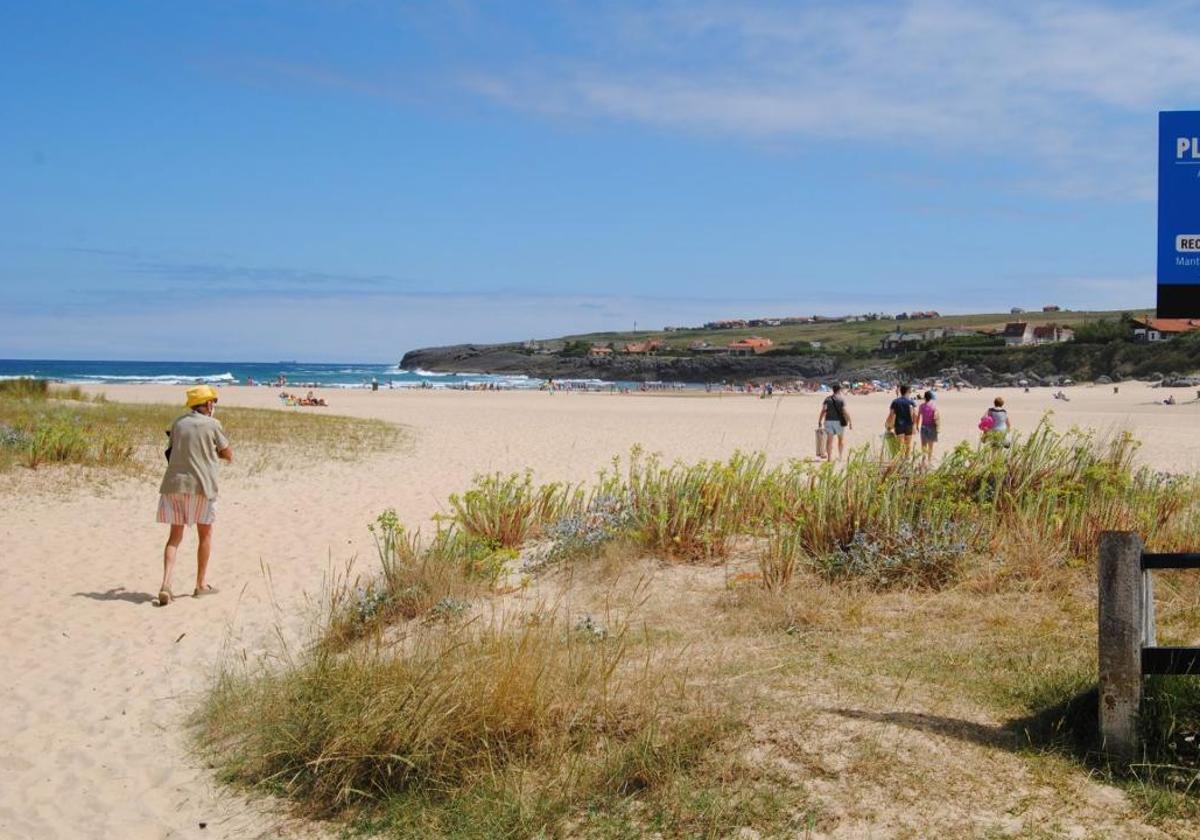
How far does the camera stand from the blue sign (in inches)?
177

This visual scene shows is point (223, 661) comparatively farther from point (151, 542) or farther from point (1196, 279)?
point (1196, 279)

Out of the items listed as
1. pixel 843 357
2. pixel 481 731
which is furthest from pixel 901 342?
pixel 481 731

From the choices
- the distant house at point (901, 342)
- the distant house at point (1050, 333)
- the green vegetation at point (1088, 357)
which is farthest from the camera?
the distant house at point (901, 342)

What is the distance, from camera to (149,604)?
8500mm

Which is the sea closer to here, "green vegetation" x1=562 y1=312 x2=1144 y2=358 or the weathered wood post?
"green vegetation" x1=562 y1=312 x2=1144 y2=358

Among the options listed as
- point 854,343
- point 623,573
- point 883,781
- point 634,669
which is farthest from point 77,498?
point 854,343

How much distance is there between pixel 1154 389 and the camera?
178 ft

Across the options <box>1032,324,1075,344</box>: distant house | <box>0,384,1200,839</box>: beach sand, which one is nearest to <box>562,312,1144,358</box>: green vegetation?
<box>1032,324,1075,344</box>: distant house

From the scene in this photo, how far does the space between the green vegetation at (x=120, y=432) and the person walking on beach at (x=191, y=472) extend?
7901mm

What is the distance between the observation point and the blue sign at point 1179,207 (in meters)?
4.51

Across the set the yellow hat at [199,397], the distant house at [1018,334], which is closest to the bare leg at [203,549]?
the yellow hat at [199,397]

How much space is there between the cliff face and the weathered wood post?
98.1 metres

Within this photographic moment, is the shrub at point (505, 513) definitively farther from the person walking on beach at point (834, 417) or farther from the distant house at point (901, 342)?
the distant house at point (901, 342)

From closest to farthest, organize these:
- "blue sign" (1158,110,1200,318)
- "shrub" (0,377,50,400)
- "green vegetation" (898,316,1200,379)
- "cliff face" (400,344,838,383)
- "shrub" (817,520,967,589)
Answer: "blue sign" (1158,110,1200,318) < "shrub" (817,520,967,589) < "shrub" (0,377,50,400) < "green vegetation" (898,316,1200,379) < "cliff face" (400,344,838,383)
